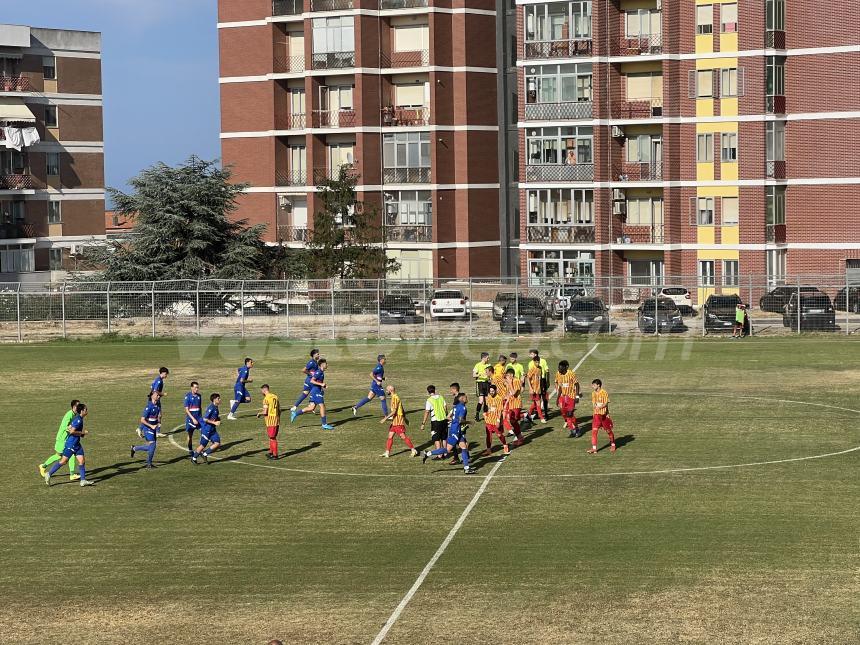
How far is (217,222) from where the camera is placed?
73250mm

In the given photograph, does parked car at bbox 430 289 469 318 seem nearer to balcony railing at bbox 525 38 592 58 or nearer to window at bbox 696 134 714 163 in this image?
window at bbox 696 134 714 163

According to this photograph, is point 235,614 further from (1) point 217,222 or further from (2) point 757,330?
(1) point 217,222

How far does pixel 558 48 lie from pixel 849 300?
85.4ft

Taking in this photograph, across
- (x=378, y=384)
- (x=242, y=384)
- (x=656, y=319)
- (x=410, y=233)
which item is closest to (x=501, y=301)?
(x=656, y=319)

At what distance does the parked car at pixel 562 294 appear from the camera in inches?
2412

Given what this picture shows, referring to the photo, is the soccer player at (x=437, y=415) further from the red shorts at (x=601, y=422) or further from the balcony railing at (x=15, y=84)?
the balcony railing at (x=15, y=84)

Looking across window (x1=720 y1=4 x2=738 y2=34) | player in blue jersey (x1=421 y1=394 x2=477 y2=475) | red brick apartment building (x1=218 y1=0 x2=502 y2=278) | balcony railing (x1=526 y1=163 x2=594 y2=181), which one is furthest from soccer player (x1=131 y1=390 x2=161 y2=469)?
red brick apartment building (x1=218 y1=0 x2=502 y2=278)

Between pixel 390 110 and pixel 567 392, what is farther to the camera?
pixel 390 110

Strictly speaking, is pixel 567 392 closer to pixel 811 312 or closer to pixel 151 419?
pixel 151 419

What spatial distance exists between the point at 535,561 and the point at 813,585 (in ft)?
15.1

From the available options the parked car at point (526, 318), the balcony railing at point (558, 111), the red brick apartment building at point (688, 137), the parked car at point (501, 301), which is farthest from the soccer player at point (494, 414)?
the balcony railing at point (558, 111)

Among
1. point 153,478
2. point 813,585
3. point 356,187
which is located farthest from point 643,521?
point 356,187

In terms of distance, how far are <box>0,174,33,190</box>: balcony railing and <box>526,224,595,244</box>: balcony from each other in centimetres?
3605

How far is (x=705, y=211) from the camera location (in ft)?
244
